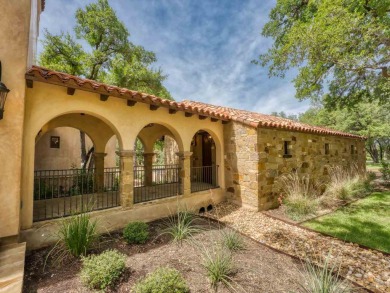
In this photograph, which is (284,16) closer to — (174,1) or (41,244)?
(174,1)

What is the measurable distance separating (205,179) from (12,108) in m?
7.30

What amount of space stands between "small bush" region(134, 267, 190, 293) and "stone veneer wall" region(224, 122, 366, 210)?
176 inches

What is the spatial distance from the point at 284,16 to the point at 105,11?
988 cm

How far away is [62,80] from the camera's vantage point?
3.79 meters

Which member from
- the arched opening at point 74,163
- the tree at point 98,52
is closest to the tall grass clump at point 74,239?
the arched opening at point 74,163

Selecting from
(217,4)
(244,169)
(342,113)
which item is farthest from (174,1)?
(342,113)

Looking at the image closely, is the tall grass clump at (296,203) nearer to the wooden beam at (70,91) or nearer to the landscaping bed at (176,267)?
the landscaping bed at (176,267)

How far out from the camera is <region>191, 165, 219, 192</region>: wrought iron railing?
768cm

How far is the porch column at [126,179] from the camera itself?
5125 millimetres

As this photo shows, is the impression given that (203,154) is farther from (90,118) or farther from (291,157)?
(90,118)

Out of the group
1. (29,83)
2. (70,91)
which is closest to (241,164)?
(70,91)

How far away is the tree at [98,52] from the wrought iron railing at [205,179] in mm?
5902

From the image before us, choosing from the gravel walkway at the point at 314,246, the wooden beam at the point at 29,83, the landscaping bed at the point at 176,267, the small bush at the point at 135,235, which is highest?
the wooden beam at the point at 29,83

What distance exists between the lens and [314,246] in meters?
4.39
